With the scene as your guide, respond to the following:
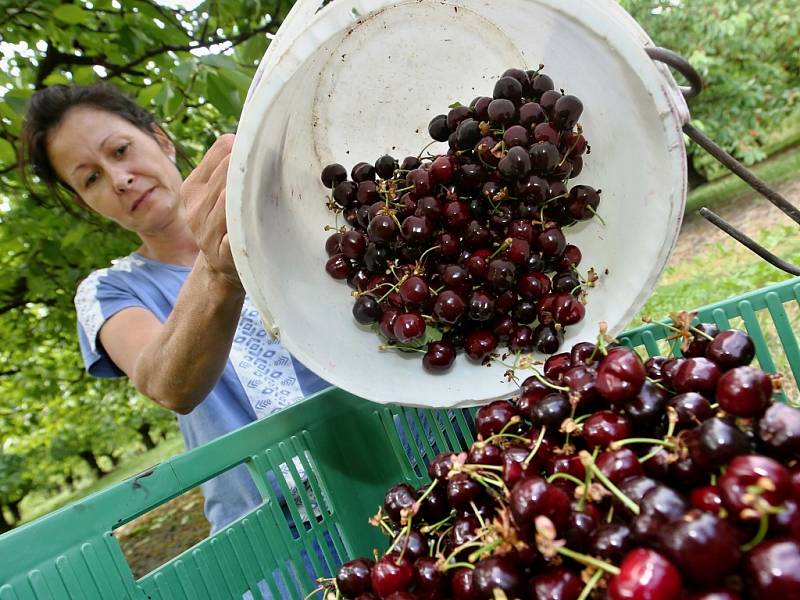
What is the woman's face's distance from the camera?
1.44m

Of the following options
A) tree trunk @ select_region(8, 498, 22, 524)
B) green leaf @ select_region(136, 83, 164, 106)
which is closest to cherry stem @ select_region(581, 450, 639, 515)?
green leaf @ select_region(136, 83, 164, 106)

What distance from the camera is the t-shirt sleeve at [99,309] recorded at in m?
1.30

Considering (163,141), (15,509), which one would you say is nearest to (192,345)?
(163,141)

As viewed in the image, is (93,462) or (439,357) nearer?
(439,357)

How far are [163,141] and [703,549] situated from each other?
161 cm

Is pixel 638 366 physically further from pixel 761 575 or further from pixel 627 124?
pixel 627 124

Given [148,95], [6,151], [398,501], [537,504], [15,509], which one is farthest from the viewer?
[15,509]

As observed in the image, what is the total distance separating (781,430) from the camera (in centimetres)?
54

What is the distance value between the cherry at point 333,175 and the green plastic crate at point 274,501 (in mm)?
369

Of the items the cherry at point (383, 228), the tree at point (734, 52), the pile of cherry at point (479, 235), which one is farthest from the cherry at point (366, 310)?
the tree at point (734, 52)

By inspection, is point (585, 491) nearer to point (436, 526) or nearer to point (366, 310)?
point (436, 526)

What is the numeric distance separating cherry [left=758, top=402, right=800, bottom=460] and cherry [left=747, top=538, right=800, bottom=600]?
0.10 meters

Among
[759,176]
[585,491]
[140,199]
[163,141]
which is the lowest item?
[759,176]

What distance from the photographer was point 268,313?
85cm
